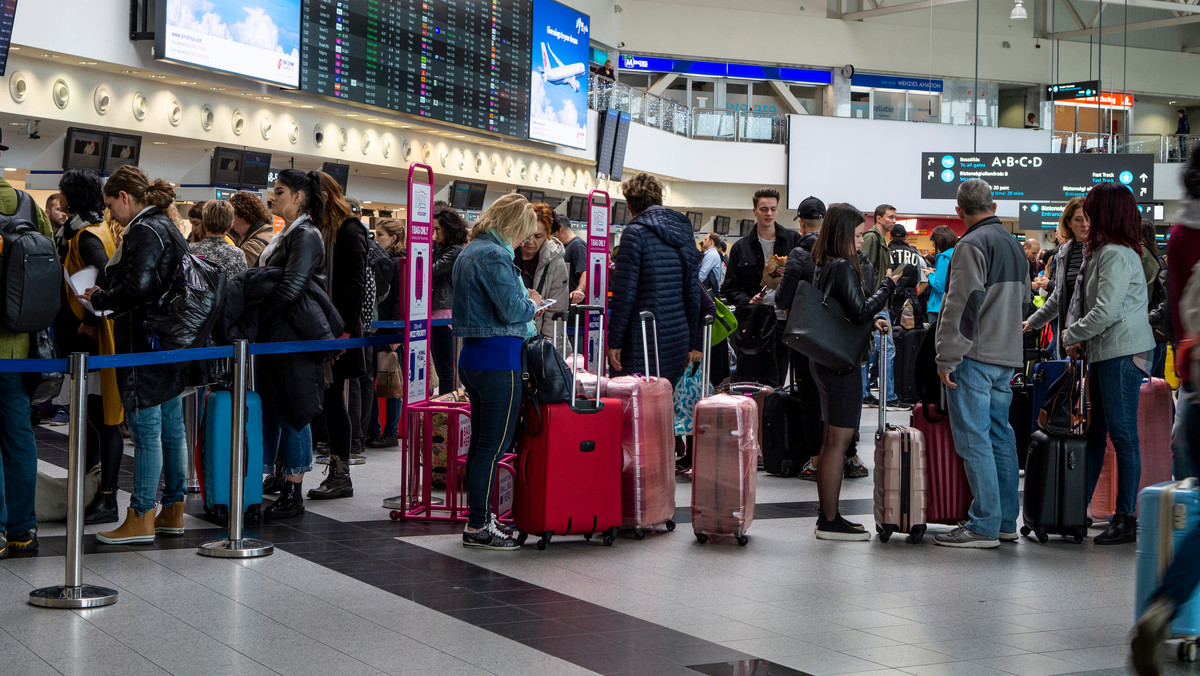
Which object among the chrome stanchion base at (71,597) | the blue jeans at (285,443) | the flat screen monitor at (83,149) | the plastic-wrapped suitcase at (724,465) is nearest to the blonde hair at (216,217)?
the blue jeans at (285,443)

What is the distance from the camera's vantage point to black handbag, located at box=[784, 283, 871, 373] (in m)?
5.61

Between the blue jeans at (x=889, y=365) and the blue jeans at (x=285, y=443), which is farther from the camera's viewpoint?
the blue jeans at (x=889, y=365)

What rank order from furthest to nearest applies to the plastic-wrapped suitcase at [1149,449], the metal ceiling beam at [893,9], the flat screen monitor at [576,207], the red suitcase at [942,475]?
1. the metal ceiling beam at [893,9]
2. the flat screen monitor at [576,207]
3. the plastic-wrapped suitcase at [1149,449]
4. the red suitcase at [942,475]

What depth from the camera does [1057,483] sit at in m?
5.68

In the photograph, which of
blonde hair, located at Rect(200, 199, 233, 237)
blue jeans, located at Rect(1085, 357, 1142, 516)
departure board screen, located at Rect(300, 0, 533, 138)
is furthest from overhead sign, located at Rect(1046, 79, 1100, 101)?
blonde hair, located at Rect(200, 199, 233, 237)

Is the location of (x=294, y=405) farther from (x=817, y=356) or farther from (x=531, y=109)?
(x=531, y=109)

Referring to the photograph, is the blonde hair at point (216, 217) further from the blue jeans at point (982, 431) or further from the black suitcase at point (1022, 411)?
the black suitcase at point (1022, 411)

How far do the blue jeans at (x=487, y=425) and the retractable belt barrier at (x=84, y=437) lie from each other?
907mm

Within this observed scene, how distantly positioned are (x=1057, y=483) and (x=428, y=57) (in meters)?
9.75

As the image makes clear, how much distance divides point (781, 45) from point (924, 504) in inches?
901

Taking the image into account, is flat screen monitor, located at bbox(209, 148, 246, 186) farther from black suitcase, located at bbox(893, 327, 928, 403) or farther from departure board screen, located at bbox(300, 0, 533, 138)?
black suitcase, located at bbox(893, 327, 928, 403)

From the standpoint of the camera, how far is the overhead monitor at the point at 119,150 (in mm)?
10172

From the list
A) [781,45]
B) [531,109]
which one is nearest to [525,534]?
[531,109]

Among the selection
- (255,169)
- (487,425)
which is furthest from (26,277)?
(255,169)
